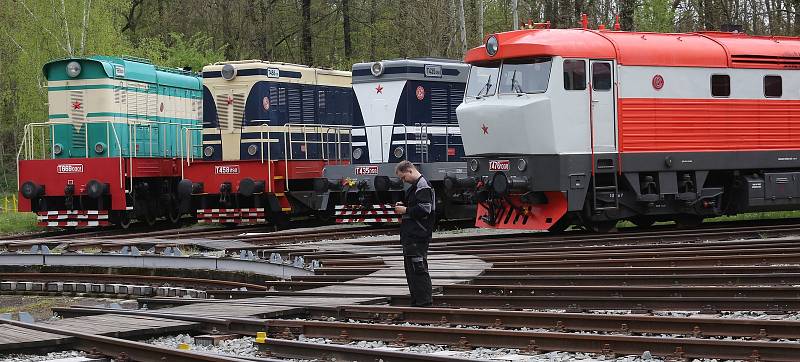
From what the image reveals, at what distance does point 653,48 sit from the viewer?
18484 millimetres

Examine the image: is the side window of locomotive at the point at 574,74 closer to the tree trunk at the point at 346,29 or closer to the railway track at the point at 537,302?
the railway track at the point at 537,302

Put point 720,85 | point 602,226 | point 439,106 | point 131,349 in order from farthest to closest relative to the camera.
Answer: point 439,106 → point 720,85 → point 602,226 → point 131,349

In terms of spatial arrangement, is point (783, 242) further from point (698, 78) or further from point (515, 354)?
point (515, 354)

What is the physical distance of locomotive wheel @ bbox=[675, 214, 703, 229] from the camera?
19609 millimetres

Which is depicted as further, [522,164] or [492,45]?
A: [492,45]

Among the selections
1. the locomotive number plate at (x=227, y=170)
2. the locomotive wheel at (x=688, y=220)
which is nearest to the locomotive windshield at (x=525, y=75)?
the locomotive wheel at (x=688, y=220)

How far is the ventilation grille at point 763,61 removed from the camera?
19281 millimetres

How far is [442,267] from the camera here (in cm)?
1362

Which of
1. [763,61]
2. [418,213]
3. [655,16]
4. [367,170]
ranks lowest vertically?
[418,213]

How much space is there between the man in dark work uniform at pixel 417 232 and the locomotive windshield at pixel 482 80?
7.85 m

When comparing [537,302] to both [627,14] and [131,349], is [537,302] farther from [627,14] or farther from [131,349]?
[627,14]

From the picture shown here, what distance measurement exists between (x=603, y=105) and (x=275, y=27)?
103ft

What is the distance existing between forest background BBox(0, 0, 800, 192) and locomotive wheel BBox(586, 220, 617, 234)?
1232 cm

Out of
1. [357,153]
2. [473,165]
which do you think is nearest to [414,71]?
[357,153]
